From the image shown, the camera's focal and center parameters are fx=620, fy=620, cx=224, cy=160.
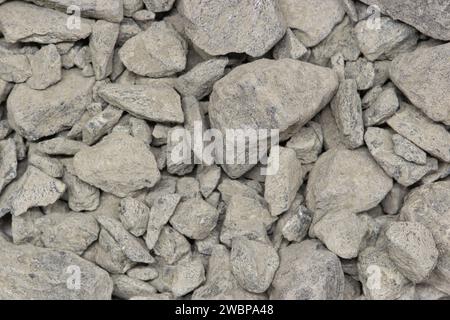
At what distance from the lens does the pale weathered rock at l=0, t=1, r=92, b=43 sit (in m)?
3.48

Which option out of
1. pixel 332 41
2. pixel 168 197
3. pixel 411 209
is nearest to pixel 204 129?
pixel 168 197

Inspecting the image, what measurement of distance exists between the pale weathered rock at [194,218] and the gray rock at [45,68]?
104 cm

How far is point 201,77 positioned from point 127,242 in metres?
1.01

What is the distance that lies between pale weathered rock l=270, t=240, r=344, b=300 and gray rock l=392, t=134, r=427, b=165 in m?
0.67

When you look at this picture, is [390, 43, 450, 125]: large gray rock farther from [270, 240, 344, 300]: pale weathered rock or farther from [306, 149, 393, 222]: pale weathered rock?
[270, 240, 344, 300]: pale weathered rock

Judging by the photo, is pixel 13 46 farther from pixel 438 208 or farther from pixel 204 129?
pixel 438 208

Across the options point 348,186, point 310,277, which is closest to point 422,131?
point 348,186

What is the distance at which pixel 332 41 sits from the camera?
3668mm

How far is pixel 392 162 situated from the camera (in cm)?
335

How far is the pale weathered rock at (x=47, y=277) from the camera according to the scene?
3076 mm

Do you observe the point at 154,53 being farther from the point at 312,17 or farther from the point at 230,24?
the point at 312,17

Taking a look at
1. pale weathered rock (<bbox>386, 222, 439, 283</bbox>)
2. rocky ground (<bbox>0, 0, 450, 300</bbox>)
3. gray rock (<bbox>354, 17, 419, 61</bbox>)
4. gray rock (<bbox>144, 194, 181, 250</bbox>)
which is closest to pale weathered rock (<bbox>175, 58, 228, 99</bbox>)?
rocky ground (<bbox>0, 0, 450, 300</bbox>)

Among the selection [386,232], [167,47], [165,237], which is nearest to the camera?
[386,232]

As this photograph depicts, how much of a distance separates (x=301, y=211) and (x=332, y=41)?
1.05 m
